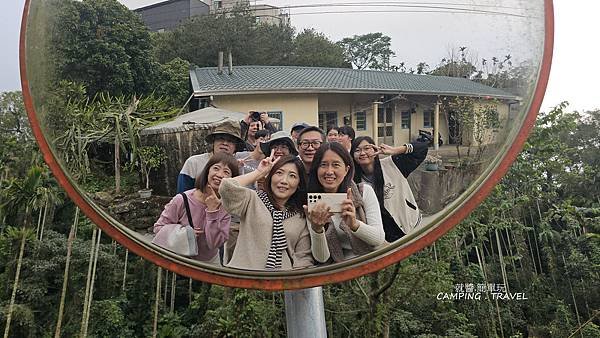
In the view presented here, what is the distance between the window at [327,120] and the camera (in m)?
0.71

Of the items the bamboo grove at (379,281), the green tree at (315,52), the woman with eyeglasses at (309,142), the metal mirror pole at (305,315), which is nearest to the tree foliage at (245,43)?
the green tree at (315,52)

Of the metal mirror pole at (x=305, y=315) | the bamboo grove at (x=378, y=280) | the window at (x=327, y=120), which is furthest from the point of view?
the bamboo grove at (x=378, y=280)

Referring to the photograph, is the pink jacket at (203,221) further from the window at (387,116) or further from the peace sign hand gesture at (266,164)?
the window at (387,116)

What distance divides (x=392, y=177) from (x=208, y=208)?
0.89 ft

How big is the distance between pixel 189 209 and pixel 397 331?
223 inches

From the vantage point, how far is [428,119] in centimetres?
74

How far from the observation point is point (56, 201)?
6914mm

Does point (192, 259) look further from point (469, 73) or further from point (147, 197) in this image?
point (469, 73)

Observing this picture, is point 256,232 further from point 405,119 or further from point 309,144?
point 405,119

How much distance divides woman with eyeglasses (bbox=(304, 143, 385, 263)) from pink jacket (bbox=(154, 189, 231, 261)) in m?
0.13

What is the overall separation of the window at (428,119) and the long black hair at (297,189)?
188mm

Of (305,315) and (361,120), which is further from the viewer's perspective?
(305,315)

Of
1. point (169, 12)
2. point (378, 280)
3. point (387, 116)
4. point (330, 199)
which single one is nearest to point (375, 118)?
point (387, 116)

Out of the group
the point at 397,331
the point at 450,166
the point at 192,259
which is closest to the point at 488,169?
the point at 450,166
